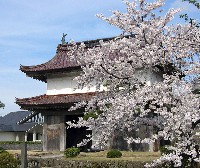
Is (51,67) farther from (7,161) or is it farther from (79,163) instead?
(7,161)

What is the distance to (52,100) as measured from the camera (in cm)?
2873

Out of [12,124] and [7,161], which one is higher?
[12,124]

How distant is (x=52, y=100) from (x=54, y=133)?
2998 mm

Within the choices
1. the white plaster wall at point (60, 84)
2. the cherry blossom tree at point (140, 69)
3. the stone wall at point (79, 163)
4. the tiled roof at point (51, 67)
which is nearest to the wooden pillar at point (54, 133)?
the white plaster wall at point (60, 84)

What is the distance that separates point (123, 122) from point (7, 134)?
52.0m

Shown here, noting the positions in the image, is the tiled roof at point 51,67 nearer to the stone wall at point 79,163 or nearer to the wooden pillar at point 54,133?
the wooden pillar at point 54,133

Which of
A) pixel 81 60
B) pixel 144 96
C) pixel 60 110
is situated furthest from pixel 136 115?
pixel 60 110

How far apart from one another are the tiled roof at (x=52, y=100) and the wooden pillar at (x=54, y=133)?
1.59 m

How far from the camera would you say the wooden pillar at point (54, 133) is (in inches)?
1135

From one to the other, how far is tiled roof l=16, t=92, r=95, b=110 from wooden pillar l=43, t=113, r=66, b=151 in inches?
62.6

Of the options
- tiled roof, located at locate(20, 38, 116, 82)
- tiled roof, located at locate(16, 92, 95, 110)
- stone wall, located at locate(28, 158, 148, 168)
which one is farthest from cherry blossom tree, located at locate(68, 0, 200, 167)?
tiled roof, located at locate(20, 38, 116, 82)

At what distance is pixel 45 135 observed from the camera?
2948 centimetres

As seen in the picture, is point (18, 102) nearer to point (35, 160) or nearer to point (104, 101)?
point (35, 160)

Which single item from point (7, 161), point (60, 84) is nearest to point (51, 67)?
point (60, 84)
